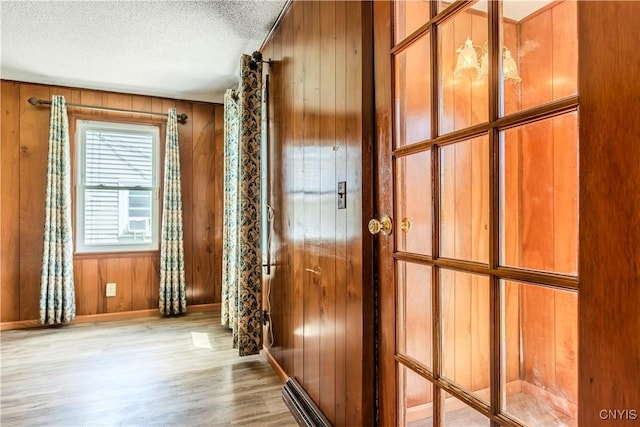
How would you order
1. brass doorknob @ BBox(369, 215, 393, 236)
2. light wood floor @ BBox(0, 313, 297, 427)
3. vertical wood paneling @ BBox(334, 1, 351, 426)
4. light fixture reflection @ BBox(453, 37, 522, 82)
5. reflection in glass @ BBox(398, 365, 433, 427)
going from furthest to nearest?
light wood floor @ BBox(0, 313, 297, 427), vertical wood paneling @ BBox(334, 1, 351, 426), brass doorknob @ BBox(369, 215, 393, 236), reflection in glass @ BBox(398, 365, 433, 427), light fixture reflection @ BBox(453, 37, 522, 82)

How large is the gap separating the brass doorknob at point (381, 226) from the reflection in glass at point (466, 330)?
273 millimetres

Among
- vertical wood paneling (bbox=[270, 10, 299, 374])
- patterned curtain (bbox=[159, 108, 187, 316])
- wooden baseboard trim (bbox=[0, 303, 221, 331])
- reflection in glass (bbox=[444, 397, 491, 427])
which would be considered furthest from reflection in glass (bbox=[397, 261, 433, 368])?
wooden baseboard trim (bbox=[0, 303, 221, 331])

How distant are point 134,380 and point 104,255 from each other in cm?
193

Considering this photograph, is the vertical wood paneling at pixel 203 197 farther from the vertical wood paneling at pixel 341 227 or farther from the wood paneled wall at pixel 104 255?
the vertical wood paneling at pixel 341 227

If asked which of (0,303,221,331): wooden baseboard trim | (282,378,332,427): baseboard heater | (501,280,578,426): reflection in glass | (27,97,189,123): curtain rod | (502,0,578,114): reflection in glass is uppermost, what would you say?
(27,97,189,123): curtain rod

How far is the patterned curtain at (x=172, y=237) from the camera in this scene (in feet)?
12.7

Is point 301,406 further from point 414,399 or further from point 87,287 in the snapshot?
point 87,287

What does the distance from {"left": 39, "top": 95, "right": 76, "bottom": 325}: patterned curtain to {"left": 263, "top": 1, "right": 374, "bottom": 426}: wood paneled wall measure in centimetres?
241

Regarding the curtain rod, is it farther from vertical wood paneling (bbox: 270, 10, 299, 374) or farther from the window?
vertical wood paneling (bbox: 270, 10, 299, 374)

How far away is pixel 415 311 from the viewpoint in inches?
45.2

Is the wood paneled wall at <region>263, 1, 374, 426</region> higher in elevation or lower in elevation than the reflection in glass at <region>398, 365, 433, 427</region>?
higher

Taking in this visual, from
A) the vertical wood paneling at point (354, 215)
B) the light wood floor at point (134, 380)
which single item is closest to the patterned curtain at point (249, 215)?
the light wood floor at point (134, 380)

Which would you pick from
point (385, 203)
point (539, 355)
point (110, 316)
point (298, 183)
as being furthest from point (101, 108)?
point (539, 355)

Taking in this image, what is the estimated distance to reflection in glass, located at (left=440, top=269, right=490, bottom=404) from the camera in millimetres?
879
